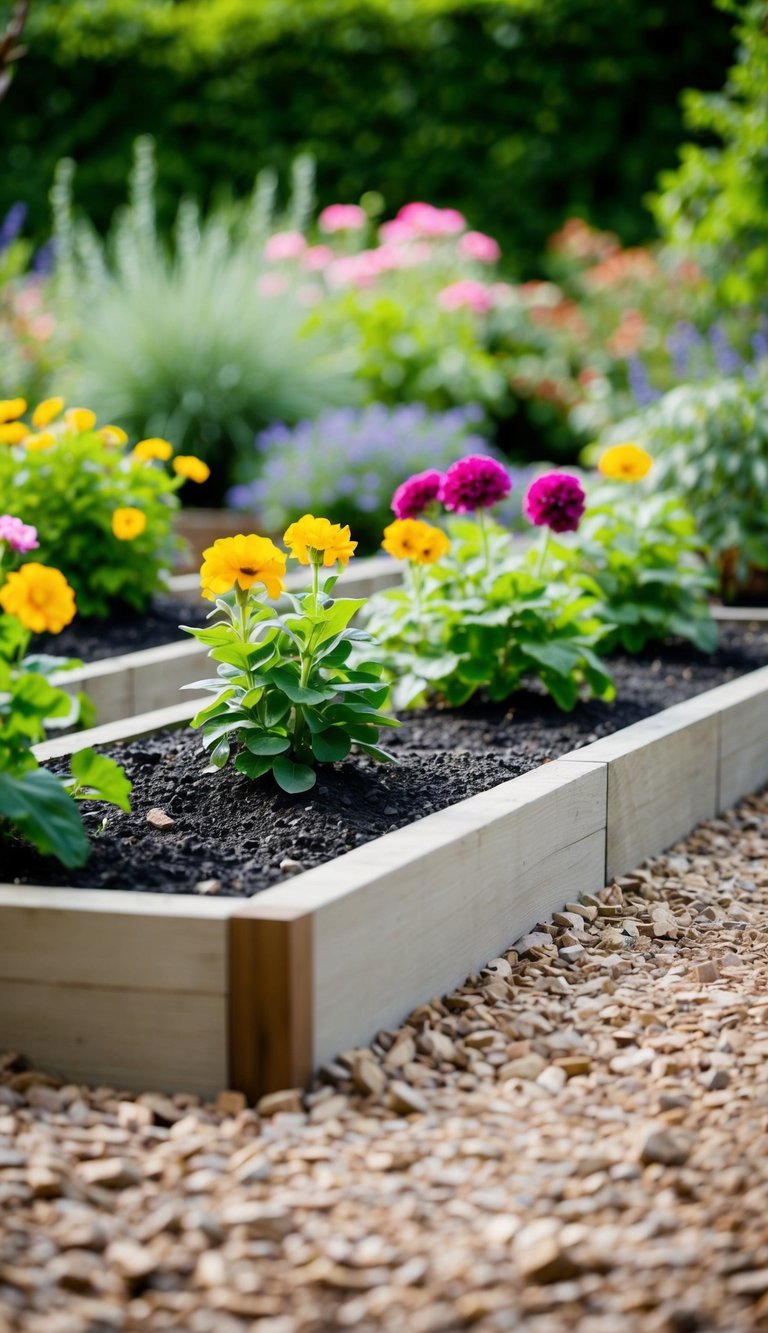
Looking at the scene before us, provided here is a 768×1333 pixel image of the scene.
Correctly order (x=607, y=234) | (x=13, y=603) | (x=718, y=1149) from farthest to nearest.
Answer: (x=607, y=234), (x=13, y=603), (x=718, y=1149)

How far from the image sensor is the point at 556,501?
3137 millimetres

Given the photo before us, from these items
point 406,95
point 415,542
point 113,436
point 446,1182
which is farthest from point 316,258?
point 446,1182

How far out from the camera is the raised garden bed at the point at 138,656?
3.57 metres

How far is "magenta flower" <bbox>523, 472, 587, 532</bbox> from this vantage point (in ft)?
10.2

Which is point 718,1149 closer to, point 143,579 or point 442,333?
point 143,579

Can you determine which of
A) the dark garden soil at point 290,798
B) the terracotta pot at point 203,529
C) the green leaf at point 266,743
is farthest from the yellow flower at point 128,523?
the terracotta pot at point 203,529

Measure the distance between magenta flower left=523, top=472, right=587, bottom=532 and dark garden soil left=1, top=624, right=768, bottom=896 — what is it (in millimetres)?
451

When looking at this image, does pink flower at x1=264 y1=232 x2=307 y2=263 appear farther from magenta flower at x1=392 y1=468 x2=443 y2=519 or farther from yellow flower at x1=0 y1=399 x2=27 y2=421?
magenta flower at x1=392 y1=468 x2=443 y2=519

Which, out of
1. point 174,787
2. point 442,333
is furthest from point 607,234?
point 174,787

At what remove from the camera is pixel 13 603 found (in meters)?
1.92

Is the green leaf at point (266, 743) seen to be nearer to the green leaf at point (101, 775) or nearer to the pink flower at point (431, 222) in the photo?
the green leaf at point (101, 775)

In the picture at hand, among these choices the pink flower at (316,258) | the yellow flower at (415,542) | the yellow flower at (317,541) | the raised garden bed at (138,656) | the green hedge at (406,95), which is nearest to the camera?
the yellow flower at (317,541)

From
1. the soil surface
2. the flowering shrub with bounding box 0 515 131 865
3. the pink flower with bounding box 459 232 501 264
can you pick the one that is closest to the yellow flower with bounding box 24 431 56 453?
the soil surface

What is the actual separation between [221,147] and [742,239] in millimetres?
4703
